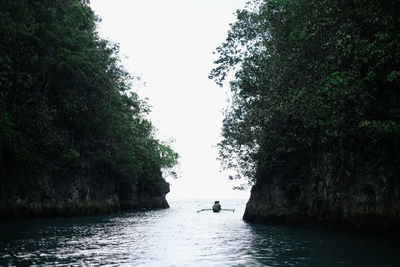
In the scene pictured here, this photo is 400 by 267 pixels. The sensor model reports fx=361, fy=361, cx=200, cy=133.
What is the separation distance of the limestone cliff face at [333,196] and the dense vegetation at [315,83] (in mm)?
748

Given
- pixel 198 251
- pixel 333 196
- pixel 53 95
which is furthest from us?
pixel 53 95

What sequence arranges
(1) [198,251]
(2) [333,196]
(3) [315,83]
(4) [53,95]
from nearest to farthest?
1. (1) [198,251]
2. (3) [315,83]
3. (2) [333,196]
4. (4) [53,95]

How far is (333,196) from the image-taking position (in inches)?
866

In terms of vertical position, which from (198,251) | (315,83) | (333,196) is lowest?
(198,251)

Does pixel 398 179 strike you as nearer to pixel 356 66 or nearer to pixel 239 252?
pixel 356 66

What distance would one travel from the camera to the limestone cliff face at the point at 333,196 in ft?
58.2

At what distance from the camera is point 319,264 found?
11242mm

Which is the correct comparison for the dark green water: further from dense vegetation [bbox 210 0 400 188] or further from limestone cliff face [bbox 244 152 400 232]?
dense vegetation [bbox 210 0 400 188]

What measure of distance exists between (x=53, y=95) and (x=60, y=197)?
998 cm

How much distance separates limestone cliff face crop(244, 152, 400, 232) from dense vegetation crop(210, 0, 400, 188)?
75 cm

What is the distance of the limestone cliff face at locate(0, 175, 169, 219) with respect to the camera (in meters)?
28.0

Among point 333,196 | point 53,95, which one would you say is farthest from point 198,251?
point 53,95

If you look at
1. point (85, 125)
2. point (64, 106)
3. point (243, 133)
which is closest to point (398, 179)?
point (243, 133)

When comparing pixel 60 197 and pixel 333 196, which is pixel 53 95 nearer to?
pixel 60 197
